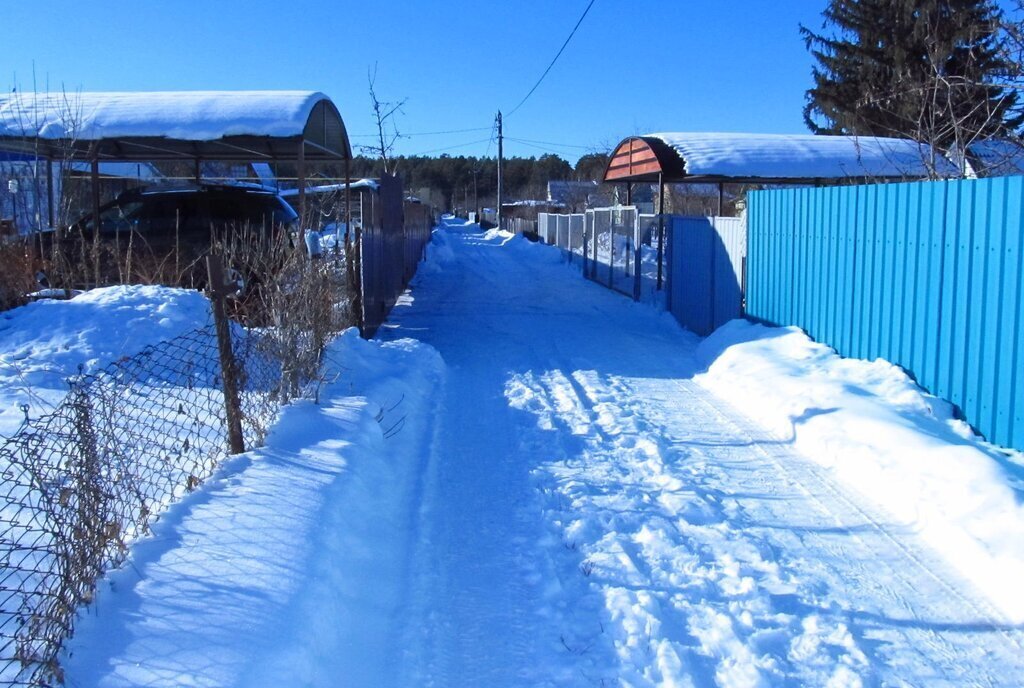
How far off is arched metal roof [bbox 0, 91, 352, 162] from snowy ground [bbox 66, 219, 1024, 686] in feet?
15.4

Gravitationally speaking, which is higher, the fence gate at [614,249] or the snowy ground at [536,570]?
the fence gate at [614,249]

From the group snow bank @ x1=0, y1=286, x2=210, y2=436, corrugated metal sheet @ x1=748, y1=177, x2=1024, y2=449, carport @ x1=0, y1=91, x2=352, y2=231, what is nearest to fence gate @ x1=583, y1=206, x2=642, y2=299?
corrugated metal sheet @ x1=748, y1=177, x2=1024, y2=449

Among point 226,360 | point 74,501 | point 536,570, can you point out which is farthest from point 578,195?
point 74,501

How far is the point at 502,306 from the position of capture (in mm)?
16547

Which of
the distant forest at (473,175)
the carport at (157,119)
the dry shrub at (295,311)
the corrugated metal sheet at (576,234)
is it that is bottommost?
the dry shrub at (295,311)

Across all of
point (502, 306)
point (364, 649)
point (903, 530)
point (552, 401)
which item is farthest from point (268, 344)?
point (502, 306)

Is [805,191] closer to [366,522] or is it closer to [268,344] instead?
[268,344]

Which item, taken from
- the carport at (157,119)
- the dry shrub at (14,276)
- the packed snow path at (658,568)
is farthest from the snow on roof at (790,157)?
the dry shrub at (14,276)

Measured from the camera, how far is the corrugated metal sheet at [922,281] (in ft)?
20.1

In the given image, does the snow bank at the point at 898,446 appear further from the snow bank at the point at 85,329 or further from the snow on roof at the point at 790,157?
the snow on roof at the point at 790,157

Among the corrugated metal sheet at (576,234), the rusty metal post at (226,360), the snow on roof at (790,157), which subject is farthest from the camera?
the corrugated metal sheet at (576,234)

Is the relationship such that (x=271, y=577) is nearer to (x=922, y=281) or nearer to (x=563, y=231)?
(x=922, y=281)

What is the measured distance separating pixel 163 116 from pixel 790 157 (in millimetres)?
12826

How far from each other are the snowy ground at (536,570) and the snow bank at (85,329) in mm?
1748
